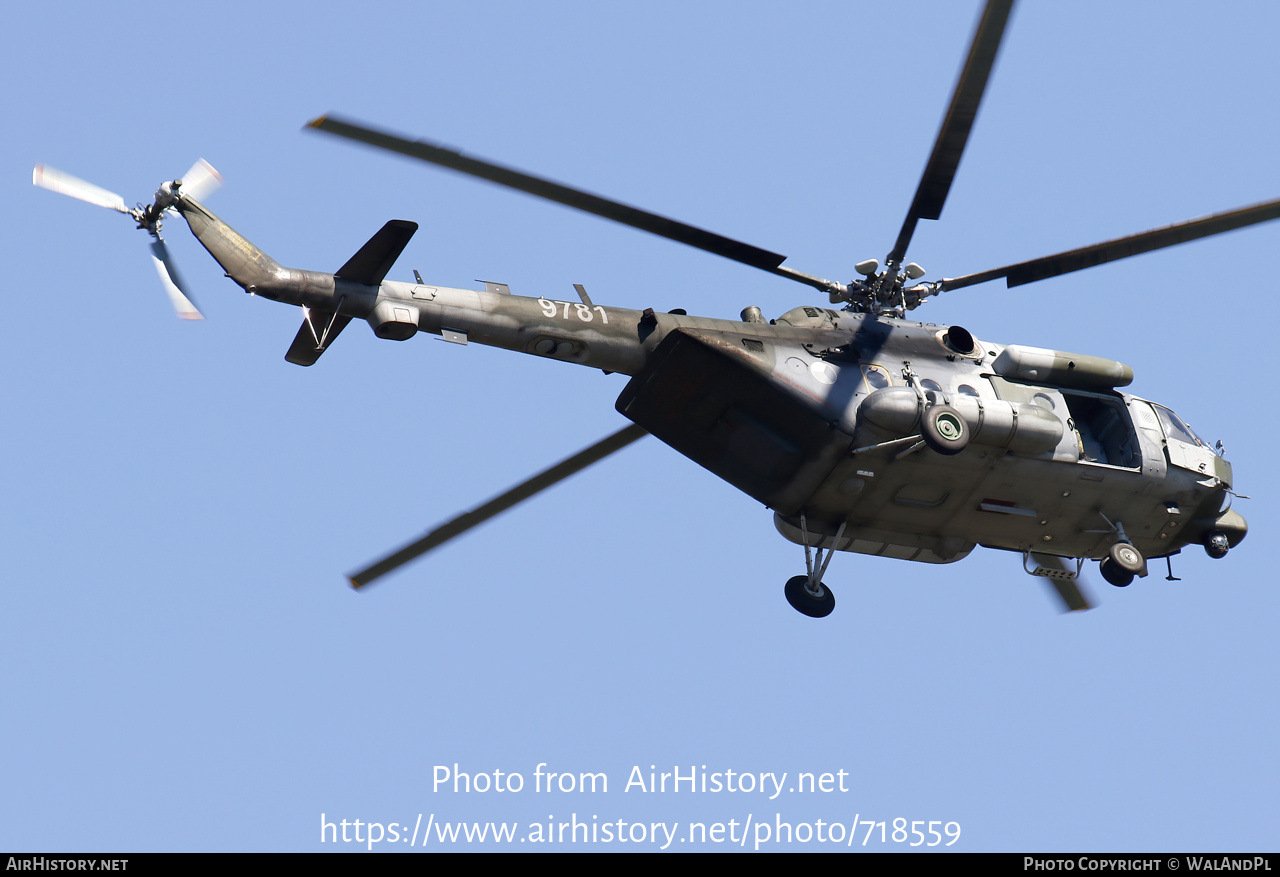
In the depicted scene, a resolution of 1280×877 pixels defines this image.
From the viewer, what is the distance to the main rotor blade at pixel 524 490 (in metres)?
22.6

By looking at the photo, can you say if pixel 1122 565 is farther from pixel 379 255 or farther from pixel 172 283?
pixel 172 283

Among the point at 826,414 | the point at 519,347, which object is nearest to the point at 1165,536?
the point at 826,414

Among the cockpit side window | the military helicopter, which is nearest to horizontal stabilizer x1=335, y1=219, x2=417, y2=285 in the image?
the military helicopter

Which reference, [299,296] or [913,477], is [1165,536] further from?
[299,296]

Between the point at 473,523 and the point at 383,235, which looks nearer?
the point at 383,235

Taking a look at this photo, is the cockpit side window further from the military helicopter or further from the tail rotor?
the tail rotor

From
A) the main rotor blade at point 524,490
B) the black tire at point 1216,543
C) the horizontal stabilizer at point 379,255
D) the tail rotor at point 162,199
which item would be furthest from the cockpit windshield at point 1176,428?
the tail rotor at point 162,199

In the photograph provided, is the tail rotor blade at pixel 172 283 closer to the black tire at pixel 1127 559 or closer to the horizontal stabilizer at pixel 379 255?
the horizontal stabilizer at pixel 379 255

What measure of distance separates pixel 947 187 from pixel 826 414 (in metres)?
3.37

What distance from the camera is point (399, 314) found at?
19.3 metres

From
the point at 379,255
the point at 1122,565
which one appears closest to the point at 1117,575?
the point at 1122,565
